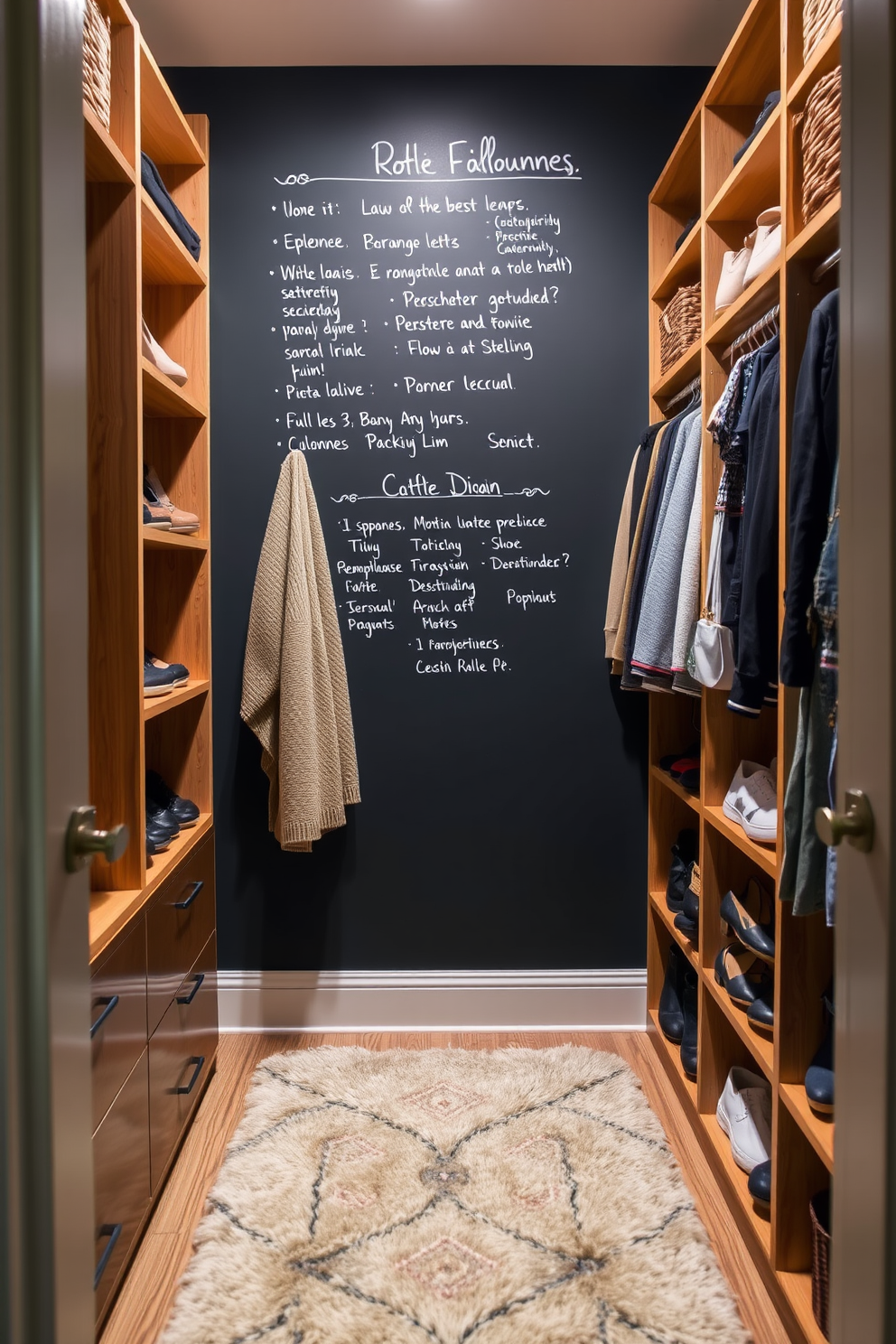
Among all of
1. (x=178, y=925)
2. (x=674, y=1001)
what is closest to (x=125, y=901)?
(x=178, y=925)

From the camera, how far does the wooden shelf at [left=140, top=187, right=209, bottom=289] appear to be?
1918 millimetres

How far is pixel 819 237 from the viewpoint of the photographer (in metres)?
1.33

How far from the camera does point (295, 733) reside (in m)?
2.28

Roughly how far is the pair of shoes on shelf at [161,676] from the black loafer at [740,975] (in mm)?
1440

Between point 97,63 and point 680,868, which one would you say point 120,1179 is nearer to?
point 680,868

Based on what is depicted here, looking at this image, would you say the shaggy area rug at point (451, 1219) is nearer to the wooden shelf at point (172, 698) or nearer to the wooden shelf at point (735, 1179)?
the wooden shelf at point (735, 1179)

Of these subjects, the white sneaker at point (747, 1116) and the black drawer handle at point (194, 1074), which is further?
the black drawer handle at point (194, 1074)

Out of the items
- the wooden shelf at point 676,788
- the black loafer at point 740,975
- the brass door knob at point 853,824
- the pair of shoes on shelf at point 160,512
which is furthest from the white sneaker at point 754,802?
the pair of shoes on shelf at point 160,512

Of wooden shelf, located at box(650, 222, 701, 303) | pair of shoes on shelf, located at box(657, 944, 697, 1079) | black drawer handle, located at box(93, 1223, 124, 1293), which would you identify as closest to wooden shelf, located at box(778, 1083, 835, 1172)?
pair of shoes on shelf, located at box(657, 944, 697, 1079)

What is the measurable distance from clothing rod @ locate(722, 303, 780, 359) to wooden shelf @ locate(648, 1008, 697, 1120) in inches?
67.6

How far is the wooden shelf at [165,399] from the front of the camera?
1932 millimetres

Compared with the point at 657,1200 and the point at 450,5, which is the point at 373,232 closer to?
the point at 450,5

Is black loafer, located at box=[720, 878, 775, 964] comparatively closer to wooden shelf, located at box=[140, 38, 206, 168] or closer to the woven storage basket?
the woven storage basket

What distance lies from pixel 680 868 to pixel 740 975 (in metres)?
0.55
